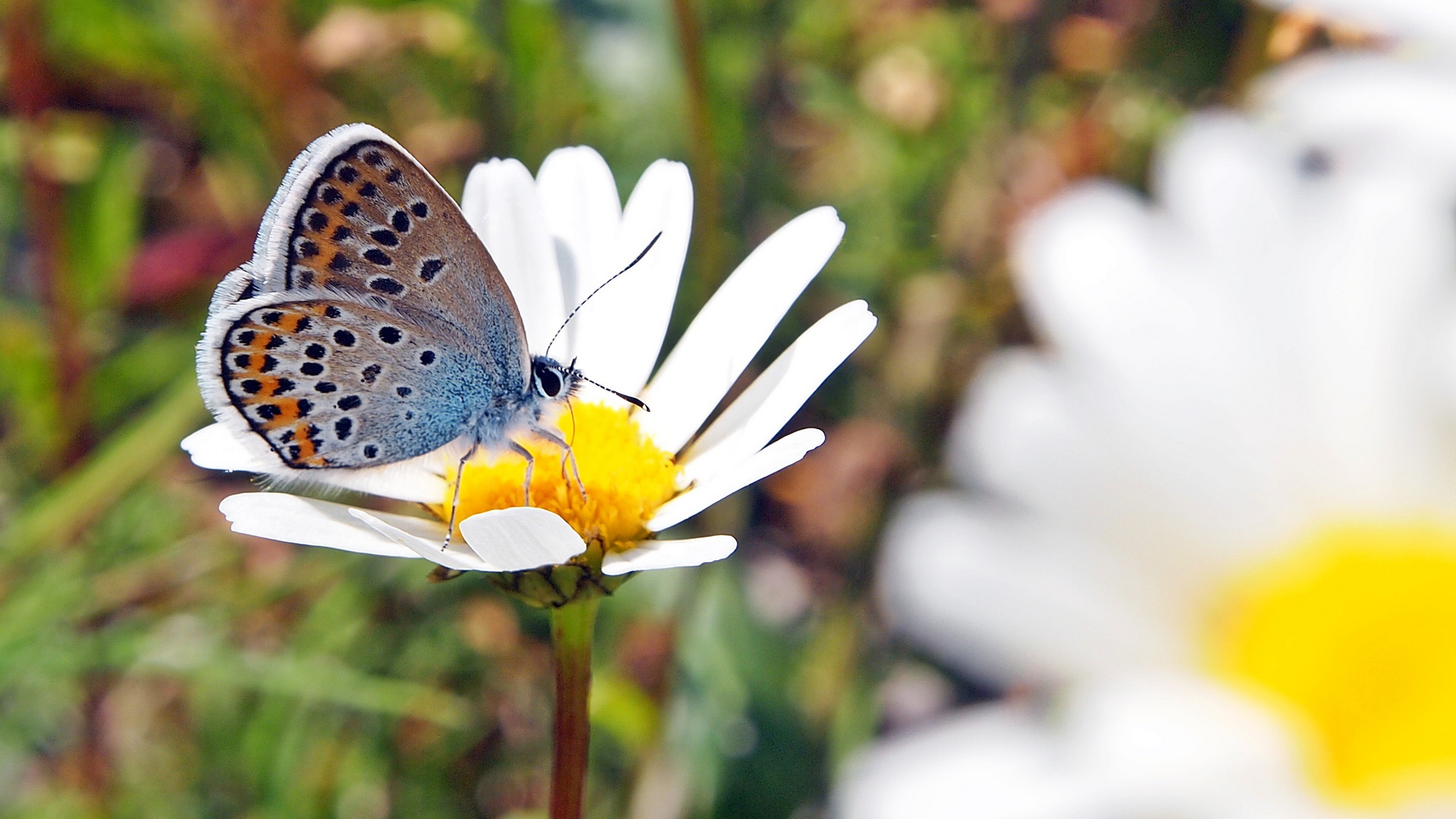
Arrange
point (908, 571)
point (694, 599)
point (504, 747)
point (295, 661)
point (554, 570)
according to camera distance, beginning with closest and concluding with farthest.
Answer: point (908, 571)
point (554, 570)
point (295, 661)
point (694, 599)
point (504, 747)

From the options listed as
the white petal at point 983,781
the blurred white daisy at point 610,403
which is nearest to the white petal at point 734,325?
the blurred white daisy at point 610,403

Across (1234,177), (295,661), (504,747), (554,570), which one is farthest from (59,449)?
(1234,177)

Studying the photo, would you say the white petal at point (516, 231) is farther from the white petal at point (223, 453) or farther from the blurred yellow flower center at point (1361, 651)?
the blurred yellow flower center at point (1361, 651)

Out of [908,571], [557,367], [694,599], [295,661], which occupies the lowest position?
[295,661]

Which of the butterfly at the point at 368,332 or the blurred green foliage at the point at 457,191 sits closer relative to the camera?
the butterfly at the point at 368,332

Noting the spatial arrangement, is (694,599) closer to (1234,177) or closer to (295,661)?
(295,661)

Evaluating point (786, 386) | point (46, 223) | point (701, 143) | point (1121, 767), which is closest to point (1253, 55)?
point (701, 143)

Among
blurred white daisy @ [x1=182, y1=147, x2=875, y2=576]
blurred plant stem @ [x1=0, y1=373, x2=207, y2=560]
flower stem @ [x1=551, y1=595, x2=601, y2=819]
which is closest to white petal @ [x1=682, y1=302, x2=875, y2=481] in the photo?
blurred white daisy @ [x1=182, y1=147, x2=875, y2=576]
